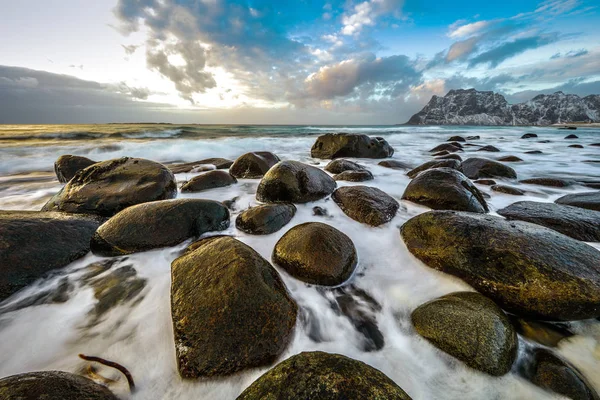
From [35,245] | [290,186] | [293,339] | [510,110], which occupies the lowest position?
[293,339]

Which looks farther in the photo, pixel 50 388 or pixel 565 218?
pixel 565 218

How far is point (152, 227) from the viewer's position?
8.55ft

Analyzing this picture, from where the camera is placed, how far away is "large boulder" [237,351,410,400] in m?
1.04

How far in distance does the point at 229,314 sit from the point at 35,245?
2.15 metres

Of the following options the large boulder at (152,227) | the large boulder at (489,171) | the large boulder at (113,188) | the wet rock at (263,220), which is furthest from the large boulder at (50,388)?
the large boulder at (489,171)

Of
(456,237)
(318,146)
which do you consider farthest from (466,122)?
(456,237)

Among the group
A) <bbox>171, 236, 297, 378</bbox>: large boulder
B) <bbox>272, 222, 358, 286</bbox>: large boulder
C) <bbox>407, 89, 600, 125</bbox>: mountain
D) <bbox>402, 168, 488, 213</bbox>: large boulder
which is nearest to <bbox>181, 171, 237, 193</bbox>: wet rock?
<bbox>272, 222, 358, 286</bbox>: large boulder

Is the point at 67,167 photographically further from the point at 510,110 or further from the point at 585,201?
the point at 510,110

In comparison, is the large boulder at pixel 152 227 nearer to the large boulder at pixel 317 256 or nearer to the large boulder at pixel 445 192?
the large boulder at pixel 317 256

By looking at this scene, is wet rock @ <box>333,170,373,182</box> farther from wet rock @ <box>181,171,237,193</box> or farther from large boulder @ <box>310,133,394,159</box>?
large boulder @ <box>310,133,394,159</box>

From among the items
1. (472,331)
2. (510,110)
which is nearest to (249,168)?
(472,331)

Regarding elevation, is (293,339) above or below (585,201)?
below

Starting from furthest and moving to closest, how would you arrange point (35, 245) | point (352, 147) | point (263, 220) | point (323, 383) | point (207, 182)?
point (352, 147), point (207, 182), point (263, 220), point (35, 245), point (323, 383)

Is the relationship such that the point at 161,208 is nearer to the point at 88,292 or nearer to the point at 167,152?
the point at 88,292
